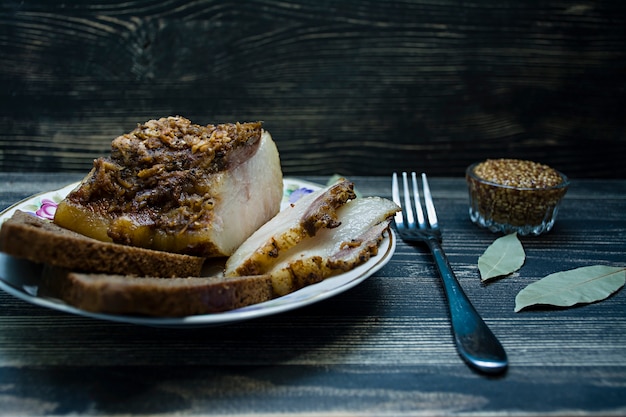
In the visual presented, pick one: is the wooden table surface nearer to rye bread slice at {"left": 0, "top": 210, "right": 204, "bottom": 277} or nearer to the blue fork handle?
the blue fork handle

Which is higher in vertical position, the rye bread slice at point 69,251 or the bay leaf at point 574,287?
the rye bread slice at point 69,251

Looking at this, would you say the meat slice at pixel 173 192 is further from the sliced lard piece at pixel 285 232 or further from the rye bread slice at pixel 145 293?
the rye bread slice at pixel 145 293

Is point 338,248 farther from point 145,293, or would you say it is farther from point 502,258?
point 502,258

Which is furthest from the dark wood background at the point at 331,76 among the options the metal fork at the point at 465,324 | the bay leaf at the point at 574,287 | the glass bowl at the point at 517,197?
the bay leaf at the point at 574,287

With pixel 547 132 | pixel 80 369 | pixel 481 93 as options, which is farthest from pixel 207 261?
pixel 547 132

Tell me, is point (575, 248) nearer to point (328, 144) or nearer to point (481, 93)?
point (481, 93)
